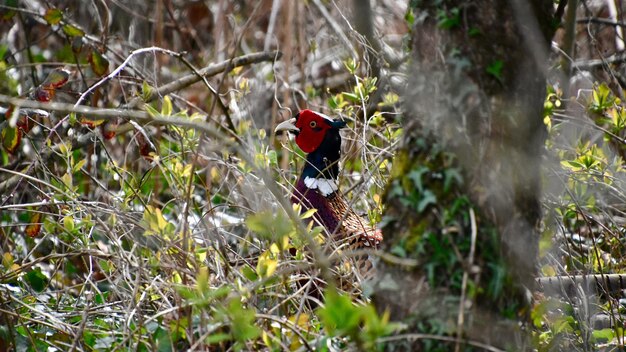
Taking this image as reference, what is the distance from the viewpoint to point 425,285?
6.17 ft

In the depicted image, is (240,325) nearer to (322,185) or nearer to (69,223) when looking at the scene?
(69,223)

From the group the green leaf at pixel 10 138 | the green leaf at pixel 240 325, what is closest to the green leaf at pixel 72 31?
the green leaf at pixel 10 138

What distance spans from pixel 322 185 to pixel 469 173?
167 cm

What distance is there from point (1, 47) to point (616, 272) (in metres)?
3.52

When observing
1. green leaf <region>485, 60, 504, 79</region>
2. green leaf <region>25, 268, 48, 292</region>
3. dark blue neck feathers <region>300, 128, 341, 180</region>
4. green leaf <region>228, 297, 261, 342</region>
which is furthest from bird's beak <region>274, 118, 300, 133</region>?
green leaf <region>228, 297, 261, 342</region>

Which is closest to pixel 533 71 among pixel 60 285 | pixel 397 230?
pixel 397 230

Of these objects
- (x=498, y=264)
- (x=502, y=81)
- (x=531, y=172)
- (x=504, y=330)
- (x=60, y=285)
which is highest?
(x=502, y=81)

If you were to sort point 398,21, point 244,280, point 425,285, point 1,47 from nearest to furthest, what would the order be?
point 425,285 → point 244,280 → point 1,47 → point 398,21

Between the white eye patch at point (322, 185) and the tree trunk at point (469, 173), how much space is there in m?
1.52

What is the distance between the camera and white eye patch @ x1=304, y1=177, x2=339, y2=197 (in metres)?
3.50

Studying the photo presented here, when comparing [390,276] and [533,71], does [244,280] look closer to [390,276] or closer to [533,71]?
[390,276]

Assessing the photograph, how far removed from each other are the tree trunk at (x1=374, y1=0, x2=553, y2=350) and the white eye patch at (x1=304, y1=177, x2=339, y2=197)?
4.97 feet

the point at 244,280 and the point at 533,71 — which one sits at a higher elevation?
the point at 533,71

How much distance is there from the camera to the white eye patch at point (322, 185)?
350 centimetres
